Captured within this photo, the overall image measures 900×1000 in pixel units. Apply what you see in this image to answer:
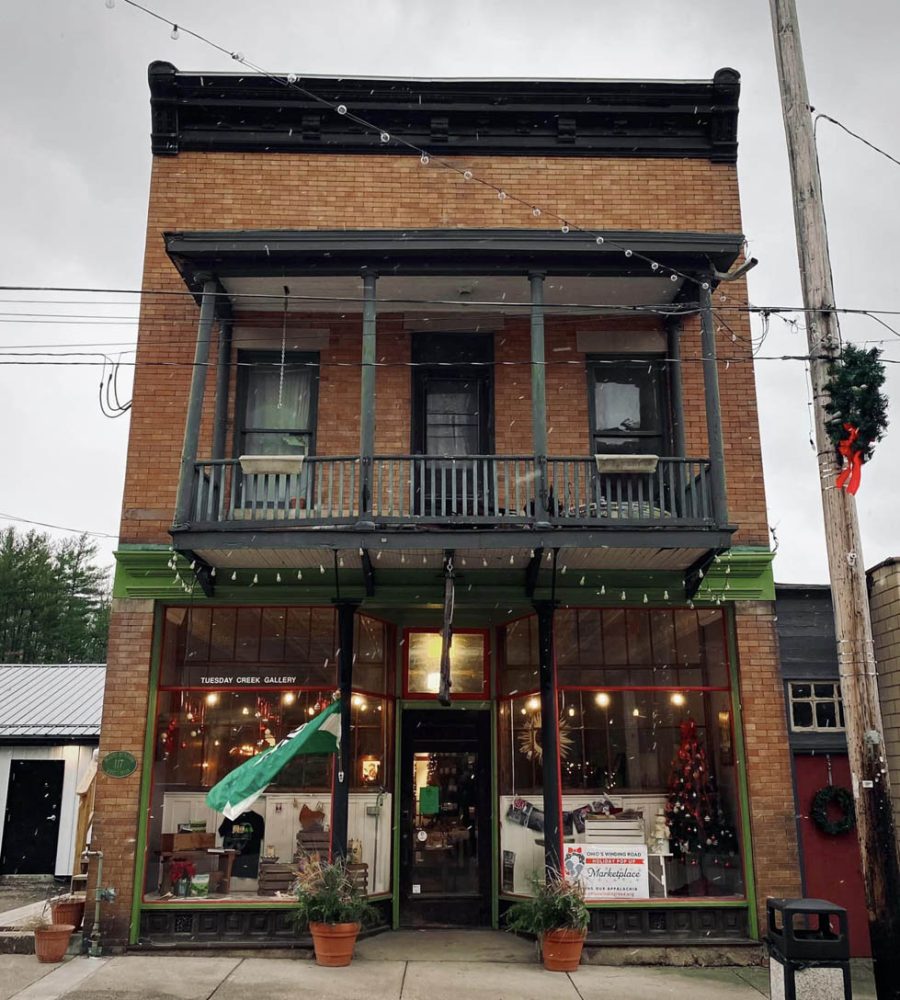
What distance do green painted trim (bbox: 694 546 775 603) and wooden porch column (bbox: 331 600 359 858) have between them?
4.16 meters

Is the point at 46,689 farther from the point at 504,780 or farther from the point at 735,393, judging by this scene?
the point at 735,393

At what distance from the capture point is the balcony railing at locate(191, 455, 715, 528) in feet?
32.2

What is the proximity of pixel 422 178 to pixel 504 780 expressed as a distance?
7.86 metres

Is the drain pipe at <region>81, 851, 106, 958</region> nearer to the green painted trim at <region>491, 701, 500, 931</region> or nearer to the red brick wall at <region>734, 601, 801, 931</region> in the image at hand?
the green painted trim at <region>491, 701, 500, 931</region>

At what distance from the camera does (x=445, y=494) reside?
32.4 ft

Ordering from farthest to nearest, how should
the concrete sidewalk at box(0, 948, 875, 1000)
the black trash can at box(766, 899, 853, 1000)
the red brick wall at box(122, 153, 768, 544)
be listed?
the red brick wall at box(122, 153, 768, 544)
the concrete sidewalk at box(0, 948, 875, 1000)
the black trash can at box(766, 899, 853, 1000)

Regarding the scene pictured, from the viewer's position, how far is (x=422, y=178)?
12.1 m

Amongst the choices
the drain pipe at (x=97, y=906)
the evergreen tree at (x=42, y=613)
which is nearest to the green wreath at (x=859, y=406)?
the drain pipe at (x=97, y=906)

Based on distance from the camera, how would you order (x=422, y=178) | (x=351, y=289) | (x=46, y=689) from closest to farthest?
1. (x=351, y=289)
2. (x=422, y=178)
3. (x=46, y=689)

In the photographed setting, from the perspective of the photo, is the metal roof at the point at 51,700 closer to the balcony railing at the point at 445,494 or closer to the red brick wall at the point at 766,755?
the balcony railing at the point at 445,494

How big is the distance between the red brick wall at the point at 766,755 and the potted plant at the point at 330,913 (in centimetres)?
447

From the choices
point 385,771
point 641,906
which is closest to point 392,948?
point 385,771

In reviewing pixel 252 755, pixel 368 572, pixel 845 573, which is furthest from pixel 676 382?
pixel 252 755

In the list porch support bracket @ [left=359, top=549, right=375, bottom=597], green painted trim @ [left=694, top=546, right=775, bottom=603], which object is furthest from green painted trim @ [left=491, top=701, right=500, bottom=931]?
green painted trim @ [left=694, top=546, right=775, bottom=603]
